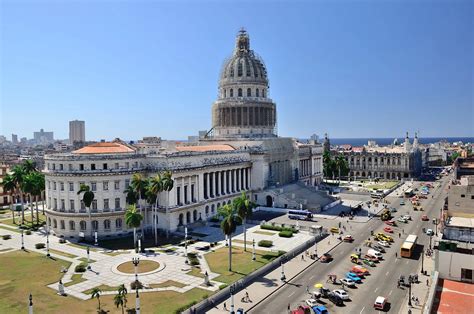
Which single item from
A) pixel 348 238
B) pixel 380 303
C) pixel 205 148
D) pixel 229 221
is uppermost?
pixel 205 148

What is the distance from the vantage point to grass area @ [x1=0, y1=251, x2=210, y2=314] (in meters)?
52.2

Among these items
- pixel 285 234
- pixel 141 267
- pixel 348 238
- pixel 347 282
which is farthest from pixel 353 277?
pixel 141 267

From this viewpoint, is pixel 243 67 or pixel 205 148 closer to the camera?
pixel 205 148

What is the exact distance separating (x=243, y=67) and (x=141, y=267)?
91.8 m

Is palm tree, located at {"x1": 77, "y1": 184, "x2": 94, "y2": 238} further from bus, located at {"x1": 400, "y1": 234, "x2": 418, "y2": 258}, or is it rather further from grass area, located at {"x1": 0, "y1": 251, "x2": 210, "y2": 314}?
bus, located at {"x1": 400, "y1": 234, "x2": 418, "y2": 258}

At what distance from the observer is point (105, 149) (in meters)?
94.5

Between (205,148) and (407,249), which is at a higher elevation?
(205,148)

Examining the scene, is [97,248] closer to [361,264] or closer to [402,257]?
[361,264]

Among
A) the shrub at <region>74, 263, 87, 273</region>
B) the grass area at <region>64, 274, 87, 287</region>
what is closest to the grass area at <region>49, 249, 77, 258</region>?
the shrub at <region>74, 263, 87, 273</region>

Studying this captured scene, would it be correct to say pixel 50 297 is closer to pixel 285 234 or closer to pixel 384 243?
pixel 285 234

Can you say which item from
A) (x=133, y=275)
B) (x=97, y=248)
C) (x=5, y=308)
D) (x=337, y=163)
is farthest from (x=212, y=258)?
(x=337, y=163)

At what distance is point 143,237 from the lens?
8525cm

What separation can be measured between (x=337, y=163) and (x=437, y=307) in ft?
423

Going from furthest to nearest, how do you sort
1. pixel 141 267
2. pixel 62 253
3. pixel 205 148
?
pixel 205 148 → pixel 62 253 → pixel 141 267
